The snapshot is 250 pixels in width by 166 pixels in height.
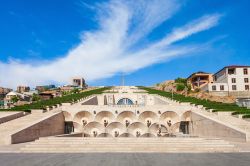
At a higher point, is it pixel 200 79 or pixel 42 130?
pixel 200 79

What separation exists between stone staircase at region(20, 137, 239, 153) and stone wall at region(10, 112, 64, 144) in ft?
9.47

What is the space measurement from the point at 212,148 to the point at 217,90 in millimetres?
45866

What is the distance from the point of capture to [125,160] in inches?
547

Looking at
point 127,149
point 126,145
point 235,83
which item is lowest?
point 127,149

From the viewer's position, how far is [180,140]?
1927 cm

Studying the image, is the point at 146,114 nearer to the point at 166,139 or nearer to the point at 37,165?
the point at 166,139

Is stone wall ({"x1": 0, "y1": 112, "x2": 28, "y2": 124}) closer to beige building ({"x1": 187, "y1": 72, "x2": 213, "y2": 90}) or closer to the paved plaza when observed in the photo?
the paved plaza

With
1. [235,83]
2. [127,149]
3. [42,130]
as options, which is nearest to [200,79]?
[235,83]

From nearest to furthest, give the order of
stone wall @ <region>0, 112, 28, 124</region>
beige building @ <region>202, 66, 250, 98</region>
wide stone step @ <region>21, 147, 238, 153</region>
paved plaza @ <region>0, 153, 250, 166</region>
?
paved plaza @ <region>0, 153, 250, 166</region> < wide stone step @ <region>21, 147, 238, 153</region> < stone wall @ <region>0, 112, 28, 124</region> < beige building @ <region>202, 66, 250, 98</region>

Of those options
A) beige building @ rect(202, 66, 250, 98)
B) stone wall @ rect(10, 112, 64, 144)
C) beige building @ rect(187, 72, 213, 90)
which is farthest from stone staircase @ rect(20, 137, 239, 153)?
beige building @ rect(187, 72, 213, 90)

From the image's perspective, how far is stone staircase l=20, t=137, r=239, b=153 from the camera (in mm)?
17422

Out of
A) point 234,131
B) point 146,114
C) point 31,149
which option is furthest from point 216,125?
point 31,149

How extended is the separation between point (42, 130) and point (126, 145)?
10.9m

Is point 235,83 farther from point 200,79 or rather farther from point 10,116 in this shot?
point 10,116
